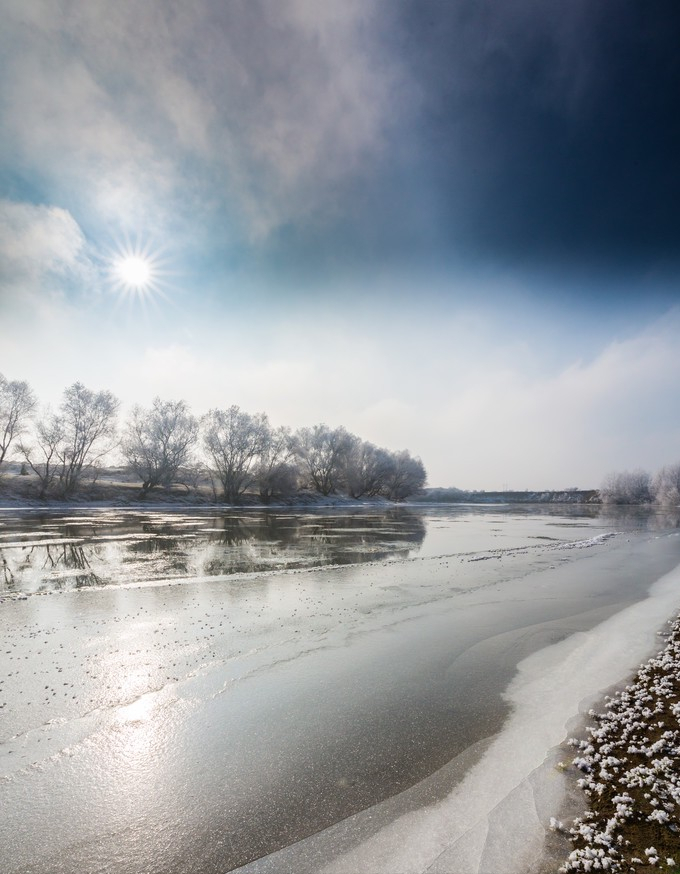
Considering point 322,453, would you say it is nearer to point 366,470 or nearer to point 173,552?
point 366,470

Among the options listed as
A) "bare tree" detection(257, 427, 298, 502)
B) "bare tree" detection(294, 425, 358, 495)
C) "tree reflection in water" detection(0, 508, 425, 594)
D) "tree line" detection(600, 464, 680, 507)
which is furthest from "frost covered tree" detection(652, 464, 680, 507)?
"tree reflection in water" detection(0, 508, 425, 594)

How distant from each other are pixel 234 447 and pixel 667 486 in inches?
4388

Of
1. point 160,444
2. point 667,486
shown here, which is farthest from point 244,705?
point 667,486

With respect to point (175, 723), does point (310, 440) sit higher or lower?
higher

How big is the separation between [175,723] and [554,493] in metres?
172

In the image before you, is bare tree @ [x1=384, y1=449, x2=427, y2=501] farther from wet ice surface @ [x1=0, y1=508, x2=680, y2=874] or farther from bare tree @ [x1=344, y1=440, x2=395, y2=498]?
wet ice surface @ [x1=0, y1=508, x2=680, y2=874]

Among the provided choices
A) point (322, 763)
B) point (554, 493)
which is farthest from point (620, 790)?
point (554, 493)

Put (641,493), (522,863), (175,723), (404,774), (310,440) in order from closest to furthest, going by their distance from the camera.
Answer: (522,863) → (404,774) → (175,723) → (310,440) → (641,493)

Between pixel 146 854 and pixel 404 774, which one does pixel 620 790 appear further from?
pixel 146 854

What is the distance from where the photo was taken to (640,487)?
118625 mm

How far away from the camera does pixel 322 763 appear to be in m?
4.09

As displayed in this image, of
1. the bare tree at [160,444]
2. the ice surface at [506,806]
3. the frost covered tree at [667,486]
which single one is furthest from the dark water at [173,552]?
the frost covered tree at [667,486]

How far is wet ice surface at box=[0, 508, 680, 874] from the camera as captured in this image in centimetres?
324

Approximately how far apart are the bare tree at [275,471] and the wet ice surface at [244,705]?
199 feet
